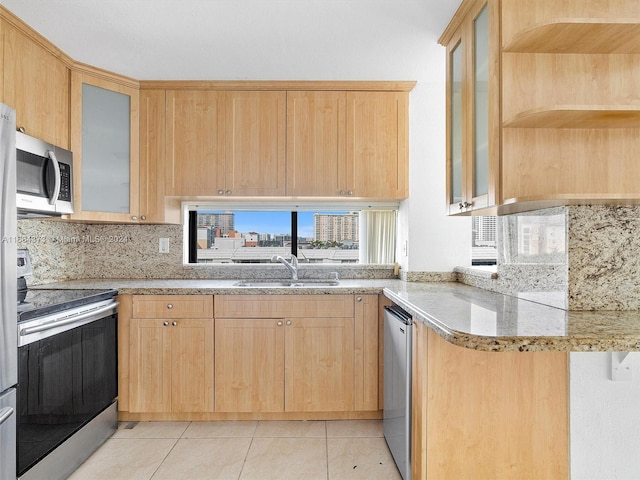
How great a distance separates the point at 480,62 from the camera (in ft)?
6.29

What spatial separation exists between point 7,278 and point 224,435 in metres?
1.51

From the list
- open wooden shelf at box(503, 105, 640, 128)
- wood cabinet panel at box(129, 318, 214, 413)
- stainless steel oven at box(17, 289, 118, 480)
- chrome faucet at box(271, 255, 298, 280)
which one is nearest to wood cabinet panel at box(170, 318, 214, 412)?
wood cabinet panel at box(129, 318, 214, 413)

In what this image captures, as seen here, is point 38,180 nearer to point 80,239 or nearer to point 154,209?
point 154,209

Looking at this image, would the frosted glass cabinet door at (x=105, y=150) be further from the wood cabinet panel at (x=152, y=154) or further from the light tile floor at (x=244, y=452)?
the light tile floor at (x=244, y=452)

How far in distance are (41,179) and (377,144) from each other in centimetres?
205

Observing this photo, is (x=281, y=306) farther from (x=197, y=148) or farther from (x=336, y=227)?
(x=197, y=148)

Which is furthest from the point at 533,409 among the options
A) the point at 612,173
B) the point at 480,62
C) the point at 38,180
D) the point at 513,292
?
the point at 38,180

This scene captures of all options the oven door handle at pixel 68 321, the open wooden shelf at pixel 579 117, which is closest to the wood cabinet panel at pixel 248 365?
the oven door handle at pixel 68 321

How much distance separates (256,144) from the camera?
9.55ft

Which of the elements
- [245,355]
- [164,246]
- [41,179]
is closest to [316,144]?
[164,246]

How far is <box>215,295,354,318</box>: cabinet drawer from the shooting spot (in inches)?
103

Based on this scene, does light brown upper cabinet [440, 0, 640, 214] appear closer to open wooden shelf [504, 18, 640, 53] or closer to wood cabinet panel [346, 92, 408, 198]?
open wooden shelf [504, 18, 640, 53]

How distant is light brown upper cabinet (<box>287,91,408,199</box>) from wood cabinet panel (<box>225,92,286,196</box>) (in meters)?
0.07

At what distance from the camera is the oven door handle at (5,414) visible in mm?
1591
